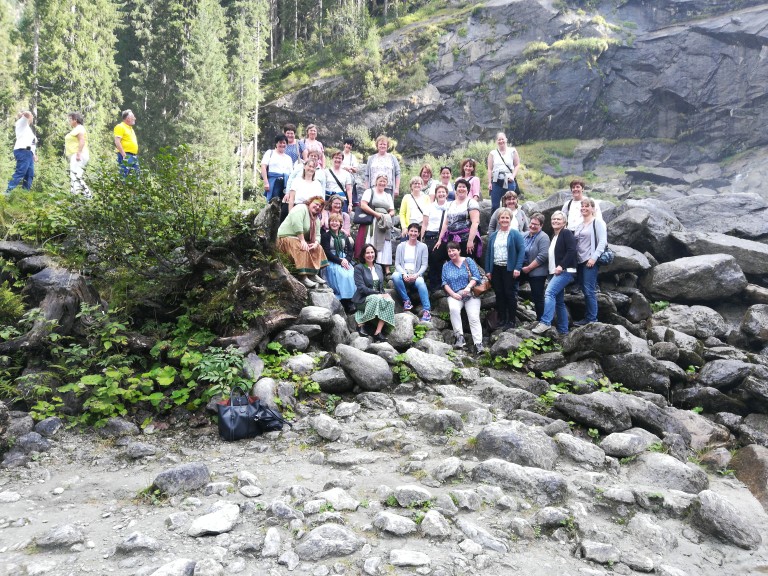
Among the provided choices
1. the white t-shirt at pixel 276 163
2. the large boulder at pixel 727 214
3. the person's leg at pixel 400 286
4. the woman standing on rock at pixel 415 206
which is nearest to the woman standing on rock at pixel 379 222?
the woman standing on rock at pixel 415 206

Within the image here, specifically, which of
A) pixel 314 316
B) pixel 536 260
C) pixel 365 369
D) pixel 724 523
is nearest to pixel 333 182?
pixel 314 316

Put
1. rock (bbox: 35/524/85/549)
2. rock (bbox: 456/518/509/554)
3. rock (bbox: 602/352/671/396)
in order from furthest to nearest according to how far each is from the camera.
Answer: rock (bbox: 602/352/671/396)
rock (bbox: 456/518/509/554)
rock (bbox: 35/524/85/549)

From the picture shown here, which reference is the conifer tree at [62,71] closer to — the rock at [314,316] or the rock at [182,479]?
the rock at [314,316]

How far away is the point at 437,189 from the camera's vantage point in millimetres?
9953

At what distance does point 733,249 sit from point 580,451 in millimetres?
9591

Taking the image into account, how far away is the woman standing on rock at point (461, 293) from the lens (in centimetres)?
841

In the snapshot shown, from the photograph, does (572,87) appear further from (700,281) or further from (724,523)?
(724,523)

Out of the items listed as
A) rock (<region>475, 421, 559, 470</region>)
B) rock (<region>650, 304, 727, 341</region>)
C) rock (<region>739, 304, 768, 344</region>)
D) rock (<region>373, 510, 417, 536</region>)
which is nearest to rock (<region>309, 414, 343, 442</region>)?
rock (<region>475, 421, 559, 470</region>)

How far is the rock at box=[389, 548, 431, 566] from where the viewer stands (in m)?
3.28

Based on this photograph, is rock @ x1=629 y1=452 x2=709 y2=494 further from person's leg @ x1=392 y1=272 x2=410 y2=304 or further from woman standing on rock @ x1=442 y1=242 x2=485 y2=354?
person's leg @ x1=392 y1=272 x2=410 y2=304

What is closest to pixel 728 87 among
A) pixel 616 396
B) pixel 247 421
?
pixel 616 396

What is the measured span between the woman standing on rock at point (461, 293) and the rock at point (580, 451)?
9.72 ft

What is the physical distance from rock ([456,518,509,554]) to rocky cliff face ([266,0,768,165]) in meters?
32.5

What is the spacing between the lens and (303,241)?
27.6 ft
